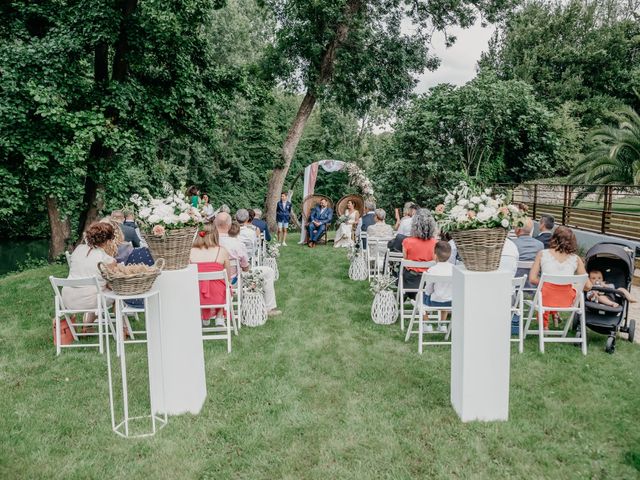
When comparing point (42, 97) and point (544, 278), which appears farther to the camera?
point (42, 97)

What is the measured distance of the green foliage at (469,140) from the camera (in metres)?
15.0

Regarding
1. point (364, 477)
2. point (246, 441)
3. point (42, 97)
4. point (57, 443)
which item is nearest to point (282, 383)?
point (246, 441)

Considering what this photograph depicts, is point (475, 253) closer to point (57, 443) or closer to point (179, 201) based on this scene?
point (179, 201)

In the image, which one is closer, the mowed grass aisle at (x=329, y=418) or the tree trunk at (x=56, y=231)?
the mowed grass aisle at (x=329, y=418)

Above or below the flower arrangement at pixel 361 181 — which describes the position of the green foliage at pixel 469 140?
above

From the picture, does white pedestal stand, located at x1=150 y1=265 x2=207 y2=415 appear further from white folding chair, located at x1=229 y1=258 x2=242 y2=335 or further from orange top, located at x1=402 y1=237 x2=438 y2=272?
orange top, located at x1=402 y1=237 x2=438 y2=272

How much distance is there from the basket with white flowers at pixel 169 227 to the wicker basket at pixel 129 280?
25cm

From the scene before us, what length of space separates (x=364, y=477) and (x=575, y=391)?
2.23 meters

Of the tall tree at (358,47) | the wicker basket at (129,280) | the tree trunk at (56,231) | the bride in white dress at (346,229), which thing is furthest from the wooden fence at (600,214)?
the tree trunk at (56,231)

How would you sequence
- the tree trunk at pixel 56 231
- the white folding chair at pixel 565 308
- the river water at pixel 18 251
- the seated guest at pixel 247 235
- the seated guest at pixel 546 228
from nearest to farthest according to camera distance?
1. the white folding chair at pixel 565 308
2. the seated guest at pixel 546 228
3. the seated guest at pixel 247 235
4. the tree trunk at pixel 56 231
5. the river water at pixel 18 251

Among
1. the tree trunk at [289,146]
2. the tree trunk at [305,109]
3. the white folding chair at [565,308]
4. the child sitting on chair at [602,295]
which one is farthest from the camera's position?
the tree trunk at [289,146]

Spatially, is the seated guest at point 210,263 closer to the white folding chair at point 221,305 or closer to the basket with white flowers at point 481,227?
the white folding chair at point 221,305

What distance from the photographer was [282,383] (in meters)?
4.36

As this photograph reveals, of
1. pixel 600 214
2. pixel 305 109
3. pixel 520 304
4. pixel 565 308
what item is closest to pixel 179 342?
pixel 520 304
